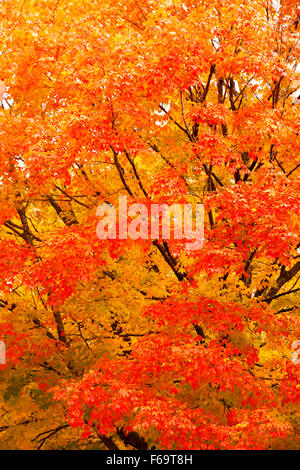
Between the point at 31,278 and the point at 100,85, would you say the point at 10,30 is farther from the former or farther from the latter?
the point at 31,278

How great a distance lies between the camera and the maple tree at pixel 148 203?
719 cm

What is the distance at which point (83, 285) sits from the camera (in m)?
10.1

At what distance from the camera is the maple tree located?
7191mm

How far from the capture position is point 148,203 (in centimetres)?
821

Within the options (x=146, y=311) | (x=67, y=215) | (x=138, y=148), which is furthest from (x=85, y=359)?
(x=138, y=148)

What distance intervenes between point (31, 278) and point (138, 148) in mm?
2883

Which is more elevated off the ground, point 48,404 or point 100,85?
point 100,85

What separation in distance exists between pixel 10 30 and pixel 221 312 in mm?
7168

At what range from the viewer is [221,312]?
757 cm

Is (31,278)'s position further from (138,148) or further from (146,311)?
(138,148)

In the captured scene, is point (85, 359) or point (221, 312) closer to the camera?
point (221, 312)
